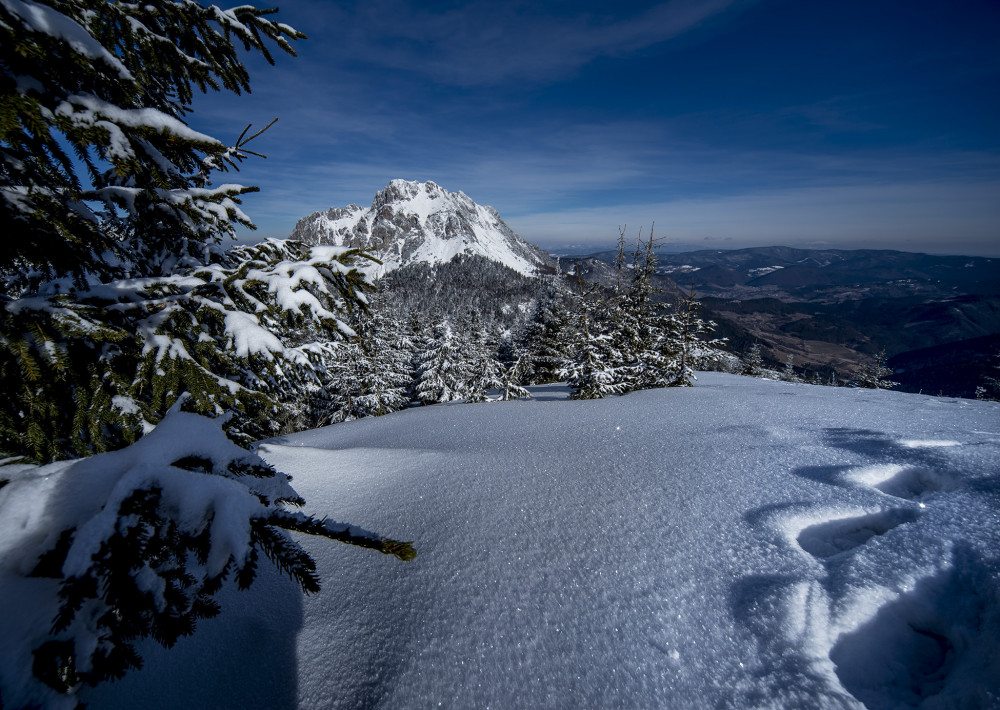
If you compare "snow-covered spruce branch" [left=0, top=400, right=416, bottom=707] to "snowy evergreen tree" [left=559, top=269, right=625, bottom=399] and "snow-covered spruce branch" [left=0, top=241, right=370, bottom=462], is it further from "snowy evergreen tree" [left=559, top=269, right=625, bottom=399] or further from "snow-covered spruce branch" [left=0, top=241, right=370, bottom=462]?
"snowy evergreen tree" [left=559, top=269, right=625, bottom=399]

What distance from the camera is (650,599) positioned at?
7.02 ft

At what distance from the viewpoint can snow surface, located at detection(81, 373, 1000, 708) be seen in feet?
5.59

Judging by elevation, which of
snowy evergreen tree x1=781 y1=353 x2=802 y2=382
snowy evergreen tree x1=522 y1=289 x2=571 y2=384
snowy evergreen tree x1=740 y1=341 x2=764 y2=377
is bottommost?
snowy evergreen tree x1=781 y1=353 x2=802 y2=382

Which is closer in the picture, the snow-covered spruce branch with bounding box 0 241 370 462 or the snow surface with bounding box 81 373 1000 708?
the snow surface with bounding box 81 373 1000 708

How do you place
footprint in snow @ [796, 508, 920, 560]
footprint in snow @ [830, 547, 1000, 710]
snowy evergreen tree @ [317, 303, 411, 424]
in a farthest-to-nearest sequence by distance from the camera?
snowy evergreen tree @ [317, 303, 411, 424]
footprint in snow @ [796, 508, 920, 560]
footprint in snow @ [830, 547, 1000, 710]

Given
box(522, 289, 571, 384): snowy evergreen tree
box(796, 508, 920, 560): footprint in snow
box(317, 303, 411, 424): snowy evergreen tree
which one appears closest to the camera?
box(796, 508, 920, 560): footprint in snow

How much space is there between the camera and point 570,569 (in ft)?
7.97

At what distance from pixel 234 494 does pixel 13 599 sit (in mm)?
529

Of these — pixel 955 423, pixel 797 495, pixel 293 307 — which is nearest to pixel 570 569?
pixel 797 495

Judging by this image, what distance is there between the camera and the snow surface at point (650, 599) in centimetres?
170

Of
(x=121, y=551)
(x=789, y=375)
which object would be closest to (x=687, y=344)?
(x=121, y=551)

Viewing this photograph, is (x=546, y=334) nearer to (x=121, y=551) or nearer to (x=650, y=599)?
(x=650, y=599)

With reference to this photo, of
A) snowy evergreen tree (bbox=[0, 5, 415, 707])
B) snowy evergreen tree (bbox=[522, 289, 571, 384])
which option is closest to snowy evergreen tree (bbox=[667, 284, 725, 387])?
snowy evergreen tree (bbox=[522, 289, 571, 384])

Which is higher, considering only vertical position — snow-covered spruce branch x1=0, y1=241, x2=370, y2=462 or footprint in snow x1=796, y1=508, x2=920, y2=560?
snow-covered spruce branch x1=0, y1=241, x2=370, y2=462
